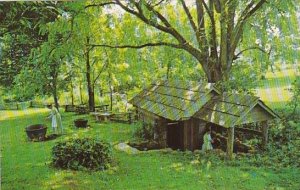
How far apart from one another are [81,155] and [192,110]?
161 centimetres

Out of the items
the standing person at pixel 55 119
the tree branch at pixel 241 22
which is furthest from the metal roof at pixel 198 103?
the standing person at pixel 55 119

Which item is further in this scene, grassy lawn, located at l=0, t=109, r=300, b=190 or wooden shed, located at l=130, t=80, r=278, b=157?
wooden shed, located at l=130, t=80, r=278, b=157

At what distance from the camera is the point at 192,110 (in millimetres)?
4645

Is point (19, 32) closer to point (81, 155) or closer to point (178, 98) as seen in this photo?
point (81, 155)

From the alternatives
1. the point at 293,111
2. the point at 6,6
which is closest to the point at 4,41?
the point at 6,6

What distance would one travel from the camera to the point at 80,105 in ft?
12.2

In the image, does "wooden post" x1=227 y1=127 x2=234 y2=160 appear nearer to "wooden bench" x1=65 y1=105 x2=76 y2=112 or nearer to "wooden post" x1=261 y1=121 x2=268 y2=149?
"wooden post" x1=261 y1=121 x2=268 y2=149

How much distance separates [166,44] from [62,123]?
151cm

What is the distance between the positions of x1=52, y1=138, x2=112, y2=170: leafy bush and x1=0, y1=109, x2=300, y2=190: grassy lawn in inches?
2.6

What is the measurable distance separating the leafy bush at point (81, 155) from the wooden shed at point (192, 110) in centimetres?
82

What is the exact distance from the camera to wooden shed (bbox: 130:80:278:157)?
439cm

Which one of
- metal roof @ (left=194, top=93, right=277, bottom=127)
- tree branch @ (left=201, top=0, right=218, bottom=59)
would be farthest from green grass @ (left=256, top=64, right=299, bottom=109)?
tree branch @ (left=201, top=0, right=218, bottom=59)

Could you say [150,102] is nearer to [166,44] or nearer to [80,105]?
[166,44]

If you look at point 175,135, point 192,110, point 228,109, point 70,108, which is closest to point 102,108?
point 70,108
